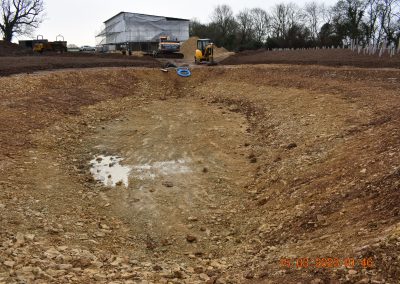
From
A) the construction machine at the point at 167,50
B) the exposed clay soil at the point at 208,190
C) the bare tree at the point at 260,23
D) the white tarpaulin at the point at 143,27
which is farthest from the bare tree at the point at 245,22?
the exposed clay soil at the point at 208,190

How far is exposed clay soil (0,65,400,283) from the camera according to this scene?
4.73 meters

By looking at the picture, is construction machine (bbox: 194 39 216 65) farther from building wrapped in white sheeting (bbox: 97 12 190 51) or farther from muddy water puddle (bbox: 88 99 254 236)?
building wrapped in white sheeting (bbox: 97 12 190 51)

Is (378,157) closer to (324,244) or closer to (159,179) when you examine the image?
(324,244)

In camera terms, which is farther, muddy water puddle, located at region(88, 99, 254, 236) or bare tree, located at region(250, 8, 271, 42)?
bare tree, located at region(250, 8, 271, 42)

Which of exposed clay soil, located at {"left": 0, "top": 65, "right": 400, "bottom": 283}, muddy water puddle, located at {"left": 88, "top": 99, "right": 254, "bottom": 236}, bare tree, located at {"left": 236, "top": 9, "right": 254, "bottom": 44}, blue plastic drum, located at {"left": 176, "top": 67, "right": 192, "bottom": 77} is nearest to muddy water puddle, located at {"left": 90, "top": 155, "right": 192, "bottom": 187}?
muddy water puddle, located at {"left": 88, "top": 99, "right": 254, "bottom": 236}

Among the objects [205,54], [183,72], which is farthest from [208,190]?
[205,54]

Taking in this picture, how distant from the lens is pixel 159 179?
28.6 feet

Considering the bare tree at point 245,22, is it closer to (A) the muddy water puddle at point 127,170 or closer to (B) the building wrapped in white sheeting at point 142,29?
(B) the building wrapped in white sheeting at point 142,29

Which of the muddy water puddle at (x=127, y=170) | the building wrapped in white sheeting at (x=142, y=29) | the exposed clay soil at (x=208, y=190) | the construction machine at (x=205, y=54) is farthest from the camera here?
the building wrapped in white sheeting at (x=142, y=29)

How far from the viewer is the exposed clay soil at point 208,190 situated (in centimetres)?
473
